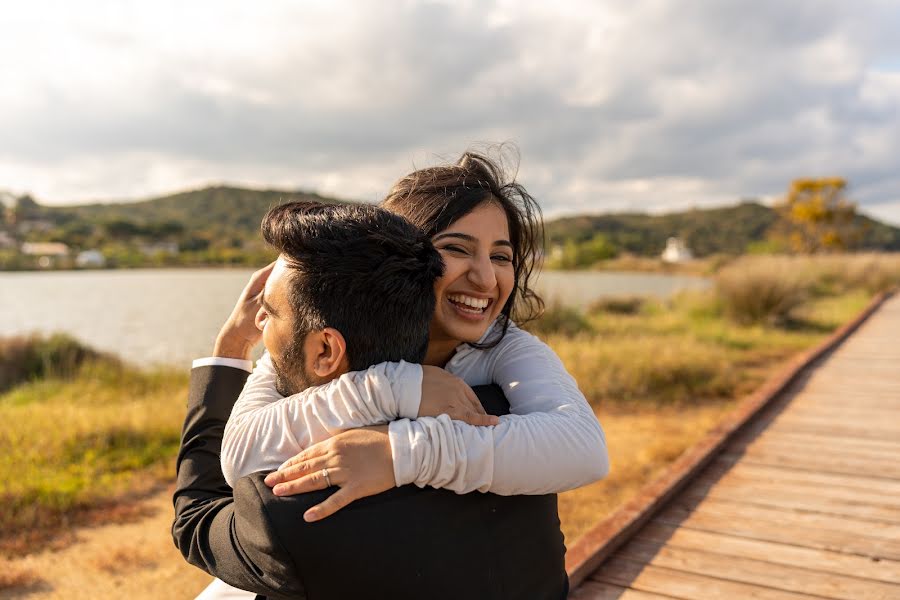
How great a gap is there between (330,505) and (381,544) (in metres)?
0.10

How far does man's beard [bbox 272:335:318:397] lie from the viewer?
3.69 feet

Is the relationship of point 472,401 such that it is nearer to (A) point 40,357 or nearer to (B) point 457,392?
(B) point 457,392

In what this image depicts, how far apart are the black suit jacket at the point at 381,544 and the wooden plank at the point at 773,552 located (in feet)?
6.68

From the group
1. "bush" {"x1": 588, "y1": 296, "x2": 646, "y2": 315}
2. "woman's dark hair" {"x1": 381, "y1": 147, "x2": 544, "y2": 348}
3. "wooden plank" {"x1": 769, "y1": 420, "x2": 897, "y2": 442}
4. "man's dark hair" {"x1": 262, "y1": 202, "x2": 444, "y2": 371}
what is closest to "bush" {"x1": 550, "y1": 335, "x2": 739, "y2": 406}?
"wooden plank" {"x1": 769, "y1": 420, "x2": 897, "y2": 442}

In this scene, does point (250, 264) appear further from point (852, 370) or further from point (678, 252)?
point (852, 370)

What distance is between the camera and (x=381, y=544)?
99 centimetres

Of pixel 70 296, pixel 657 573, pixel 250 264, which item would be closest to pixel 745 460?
pixel 657 573

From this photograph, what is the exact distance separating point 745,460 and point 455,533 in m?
3.79

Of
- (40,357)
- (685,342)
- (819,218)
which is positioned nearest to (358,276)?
(685,342)

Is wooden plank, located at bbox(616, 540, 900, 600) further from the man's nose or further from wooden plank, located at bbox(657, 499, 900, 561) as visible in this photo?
the man's nose

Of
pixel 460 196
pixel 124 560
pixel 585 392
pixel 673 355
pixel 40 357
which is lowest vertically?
pixel 124 560

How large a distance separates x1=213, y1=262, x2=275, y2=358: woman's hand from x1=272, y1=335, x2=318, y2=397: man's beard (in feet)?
1.12

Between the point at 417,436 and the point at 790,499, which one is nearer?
the point at 417,436

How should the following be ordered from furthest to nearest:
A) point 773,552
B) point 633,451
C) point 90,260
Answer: point 90,260
point 633,451
point 773,552
